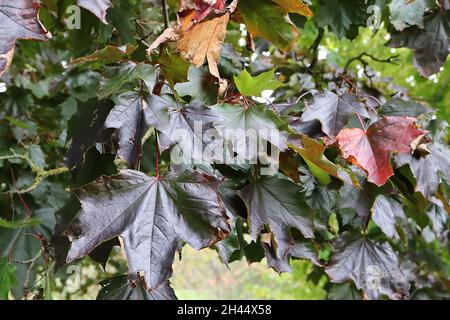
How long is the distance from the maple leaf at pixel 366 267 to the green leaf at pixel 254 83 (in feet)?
1.81

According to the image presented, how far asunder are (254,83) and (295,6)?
219 mm

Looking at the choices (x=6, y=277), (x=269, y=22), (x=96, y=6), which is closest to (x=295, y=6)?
(x=269, y=22)

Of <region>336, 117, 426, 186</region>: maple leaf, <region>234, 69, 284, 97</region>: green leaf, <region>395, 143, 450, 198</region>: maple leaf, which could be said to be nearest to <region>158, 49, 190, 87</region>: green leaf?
<region>234, 69, 284, 97</region>: green leaf

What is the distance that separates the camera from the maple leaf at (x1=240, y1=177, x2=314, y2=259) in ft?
3.63

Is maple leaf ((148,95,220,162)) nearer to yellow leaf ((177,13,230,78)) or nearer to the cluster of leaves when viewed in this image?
the cluster of leaves

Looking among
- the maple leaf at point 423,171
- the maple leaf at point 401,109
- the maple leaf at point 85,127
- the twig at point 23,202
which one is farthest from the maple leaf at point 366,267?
the twig at point 23,202

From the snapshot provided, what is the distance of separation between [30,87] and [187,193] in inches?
76.2

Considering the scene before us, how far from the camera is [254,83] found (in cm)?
103

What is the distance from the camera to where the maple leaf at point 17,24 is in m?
0.76

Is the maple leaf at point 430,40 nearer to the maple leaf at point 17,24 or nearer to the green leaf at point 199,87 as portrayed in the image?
the green leaf at point 199,87

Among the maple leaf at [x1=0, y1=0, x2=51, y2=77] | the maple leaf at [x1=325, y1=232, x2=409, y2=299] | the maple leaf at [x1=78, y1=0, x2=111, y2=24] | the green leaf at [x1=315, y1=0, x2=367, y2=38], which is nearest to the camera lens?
the maple leaf at [x1=0, y1=0, x2=51, y2=77]

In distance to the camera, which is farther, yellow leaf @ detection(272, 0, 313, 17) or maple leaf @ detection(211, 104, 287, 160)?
yellow leaf @ detection(272, 0, 313, 17)

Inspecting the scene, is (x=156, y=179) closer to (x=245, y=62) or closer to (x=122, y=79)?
(x=122, y=79)
